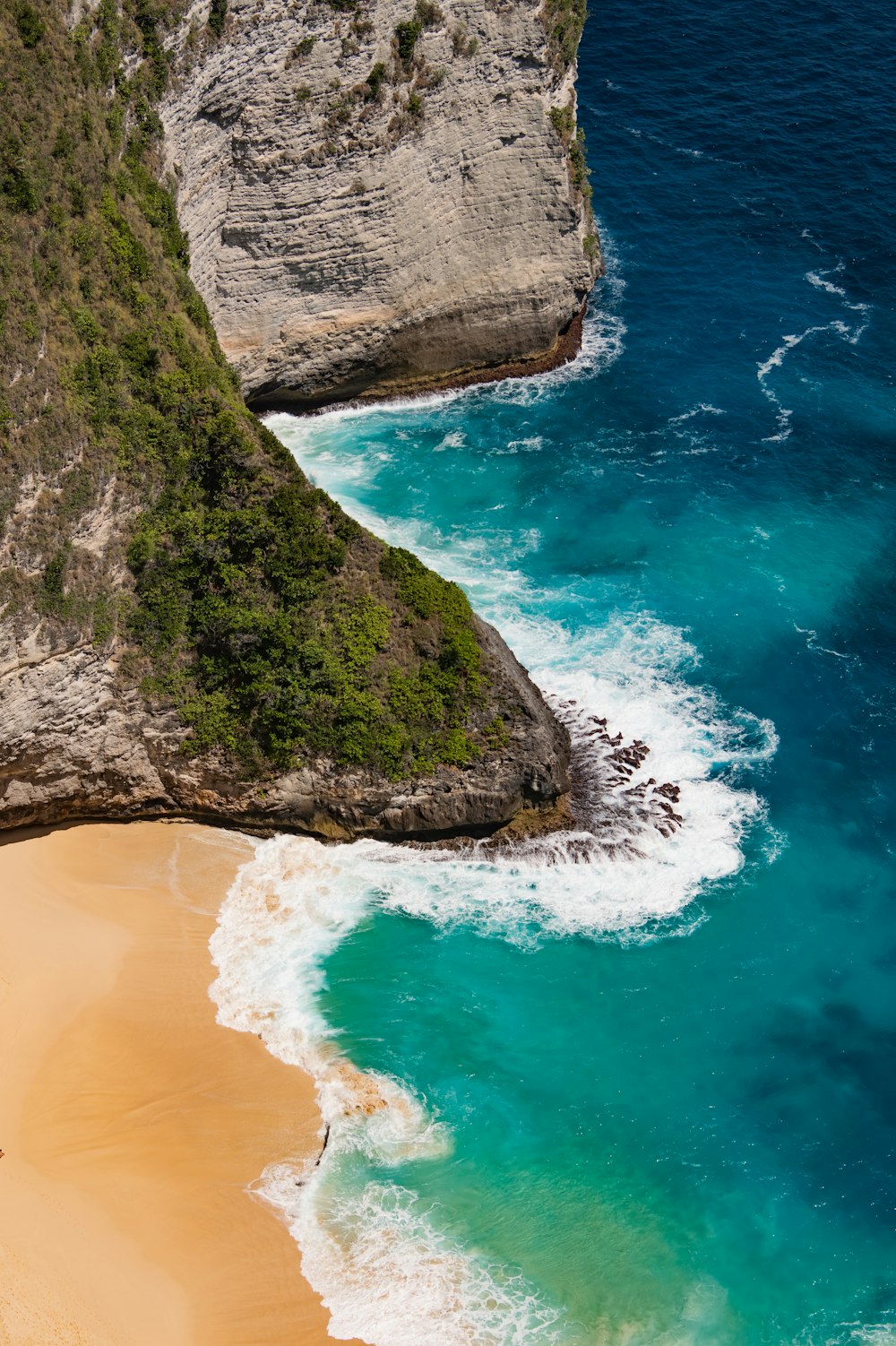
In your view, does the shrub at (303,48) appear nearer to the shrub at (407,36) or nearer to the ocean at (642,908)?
the shrub at (407,36)

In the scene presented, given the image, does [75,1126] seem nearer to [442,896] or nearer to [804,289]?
[442,896]

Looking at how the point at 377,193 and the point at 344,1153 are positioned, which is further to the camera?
the point at 377,193

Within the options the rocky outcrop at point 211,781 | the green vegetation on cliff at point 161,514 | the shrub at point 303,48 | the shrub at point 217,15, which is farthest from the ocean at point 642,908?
the shrub at point 217,15

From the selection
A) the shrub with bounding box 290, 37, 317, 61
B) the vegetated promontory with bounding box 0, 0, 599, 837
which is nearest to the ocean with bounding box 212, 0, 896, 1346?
the vegetated promontory with bounding box 0, 0, 599, 837

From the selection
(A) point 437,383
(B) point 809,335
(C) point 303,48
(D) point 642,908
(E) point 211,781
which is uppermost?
(C) point 303,48

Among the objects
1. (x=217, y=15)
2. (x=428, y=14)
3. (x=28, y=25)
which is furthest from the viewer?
(x=428, y=14)

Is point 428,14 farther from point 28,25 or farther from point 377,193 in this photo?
point 28,25

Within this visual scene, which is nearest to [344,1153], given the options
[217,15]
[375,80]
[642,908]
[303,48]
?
[642,908]

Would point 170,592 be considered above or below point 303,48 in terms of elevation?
below
